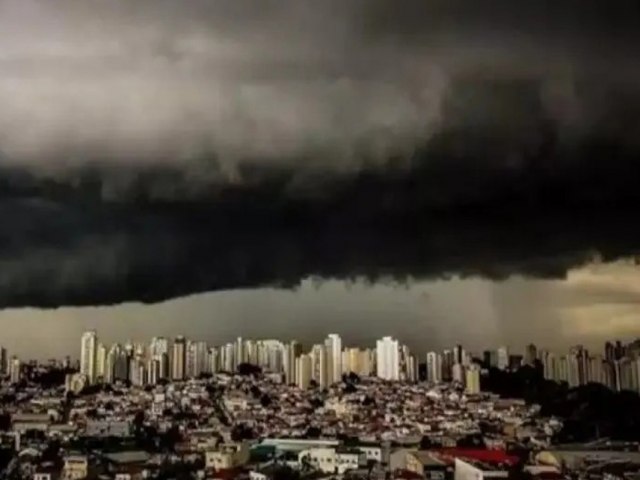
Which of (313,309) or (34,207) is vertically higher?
(34,207)

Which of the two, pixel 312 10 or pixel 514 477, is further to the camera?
pixel 312 10

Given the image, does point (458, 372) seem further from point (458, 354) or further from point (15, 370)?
point (15, 370)

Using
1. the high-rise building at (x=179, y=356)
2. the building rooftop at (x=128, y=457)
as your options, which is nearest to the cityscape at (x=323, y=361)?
the high-rise building at (x=179, y=356)

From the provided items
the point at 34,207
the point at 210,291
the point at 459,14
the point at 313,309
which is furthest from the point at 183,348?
the point at 459,14

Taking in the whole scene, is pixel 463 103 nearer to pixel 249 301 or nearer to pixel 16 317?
pixel 249 301

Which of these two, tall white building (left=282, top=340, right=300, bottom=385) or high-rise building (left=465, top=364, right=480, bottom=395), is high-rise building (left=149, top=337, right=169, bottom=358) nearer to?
tall white building (left=282, top=340, right=300, bottom=385)

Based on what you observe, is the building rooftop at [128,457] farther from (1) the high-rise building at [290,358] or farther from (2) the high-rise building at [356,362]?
(2) the high-rise building at [356,362]

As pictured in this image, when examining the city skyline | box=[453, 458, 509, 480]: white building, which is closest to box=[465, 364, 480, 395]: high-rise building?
the city skyline
